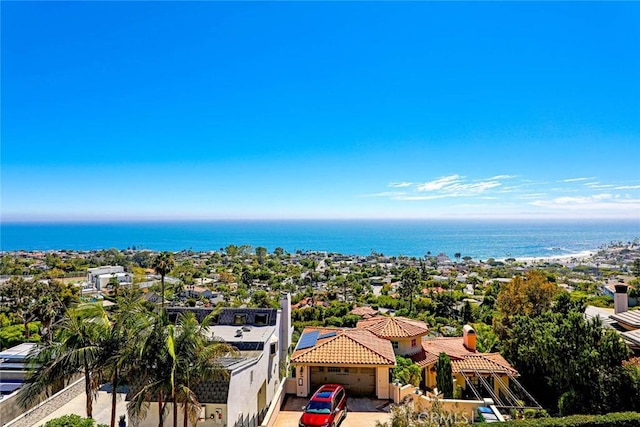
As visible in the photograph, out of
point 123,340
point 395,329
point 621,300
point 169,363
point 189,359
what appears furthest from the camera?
point 621,300

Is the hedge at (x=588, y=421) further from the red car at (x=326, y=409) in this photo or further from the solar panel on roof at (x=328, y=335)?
the solar panel on roof at (x=328, y=335)

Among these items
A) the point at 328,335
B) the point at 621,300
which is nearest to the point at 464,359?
the point at 328,335

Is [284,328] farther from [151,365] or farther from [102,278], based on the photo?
[102,278]

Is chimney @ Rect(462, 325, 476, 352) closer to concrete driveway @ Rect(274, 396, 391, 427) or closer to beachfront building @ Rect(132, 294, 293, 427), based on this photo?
concrete driveway @ Rect(274, 396, 391, 427)

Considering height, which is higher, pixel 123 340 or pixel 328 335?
pixel 123 340

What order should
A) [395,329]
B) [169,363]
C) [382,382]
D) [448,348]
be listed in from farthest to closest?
[448,348], [395,329], [382,382], [169,363]

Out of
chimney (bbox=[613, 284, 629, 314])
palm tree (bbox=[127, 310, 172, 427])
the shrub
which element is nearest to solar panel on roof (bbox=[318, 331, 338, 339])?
palm tree (bbox=[127, 310, 172, 427])

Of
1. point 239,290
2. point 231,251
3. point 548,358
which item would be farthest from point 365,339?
point 231,251

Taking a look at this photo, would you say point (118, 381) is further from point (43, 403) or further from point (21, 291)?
point (21, 291)
